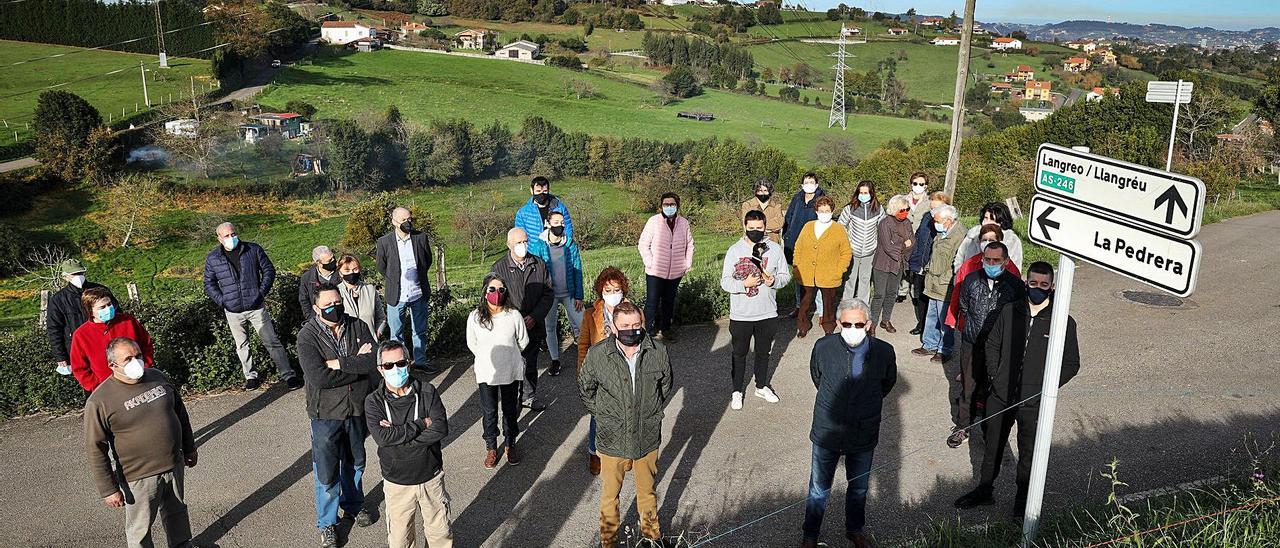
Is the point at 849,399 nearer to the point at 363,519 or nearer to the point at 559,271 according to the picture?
the point at 363,519

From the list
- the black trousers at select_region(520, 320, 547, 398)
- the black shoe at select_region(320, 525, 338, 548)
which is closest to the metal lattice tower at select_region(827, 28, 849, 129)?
the black trousers at select_region(520, 320, 547, 398)

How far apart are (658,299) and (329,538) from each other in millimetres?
4301

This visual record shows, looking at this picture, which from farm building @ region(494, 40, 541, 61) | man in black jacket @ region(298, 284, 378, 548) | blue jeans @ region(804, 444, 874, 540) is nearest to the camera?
blue jeans @ region(804, 444, 874, 540)

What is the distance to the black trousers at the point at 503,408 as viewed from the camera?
605 cm

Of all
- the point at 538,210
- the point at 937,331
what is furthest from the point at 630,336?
the point at 937,331

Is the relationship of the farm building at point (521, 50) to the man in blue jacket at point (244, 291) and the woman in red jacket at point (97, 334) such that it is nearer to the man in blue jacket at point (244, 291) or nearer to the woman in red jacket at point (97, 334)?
the man in blue jacket at point (244, 291)

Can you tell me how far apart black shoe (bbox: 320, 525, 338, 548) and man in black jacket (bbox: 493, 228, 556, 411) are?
2077 millimetres

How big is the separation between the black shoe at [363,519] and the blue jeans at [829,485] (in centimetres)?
288

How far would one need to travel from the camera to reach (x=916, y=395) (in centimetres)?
755

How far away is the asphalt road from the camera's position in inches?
215

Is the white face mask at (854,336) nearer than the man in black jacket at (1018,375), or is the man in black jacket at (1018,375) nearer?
the white face mask at (854,336)

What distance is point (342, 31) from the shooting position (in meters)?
29.5

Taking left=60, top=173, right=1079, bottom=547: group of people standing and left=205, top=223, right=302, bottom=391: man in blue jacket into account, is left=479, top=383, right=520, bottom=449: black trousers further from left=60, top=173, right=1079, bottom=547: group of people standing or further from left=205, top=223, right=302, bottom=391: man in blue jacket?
left=205, top=223, right=302, bottom=391: man in blue jacket

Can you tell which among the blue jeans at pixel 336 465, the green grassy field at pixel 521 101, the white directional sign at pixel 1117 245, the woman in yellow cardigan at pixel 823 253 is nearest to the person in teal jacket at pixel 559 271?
the woman in yellow cardigan at pixel 823 253
